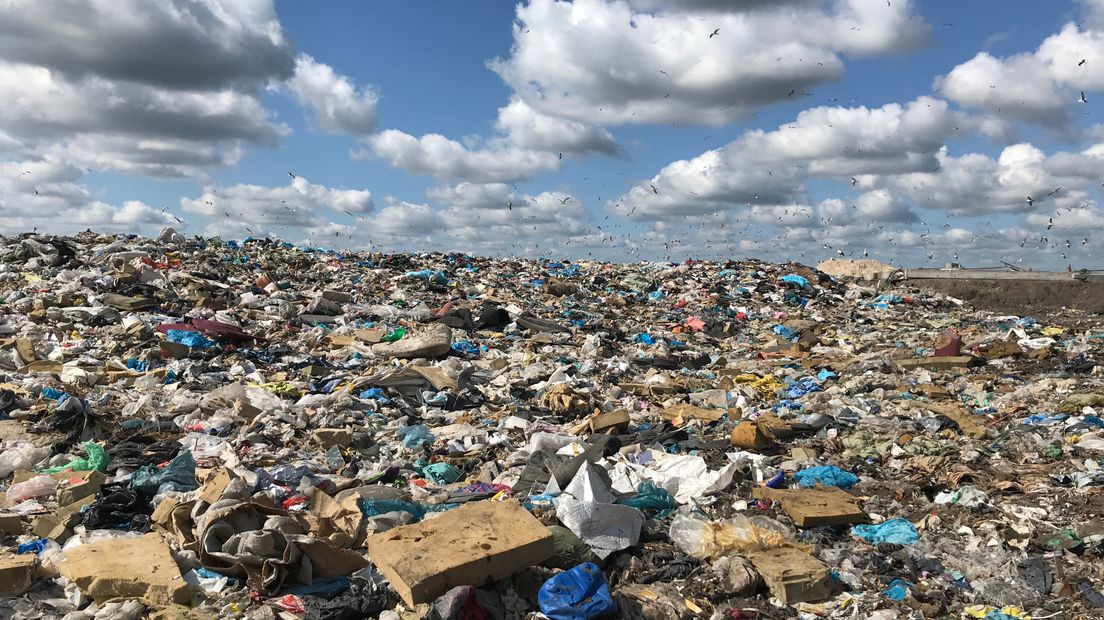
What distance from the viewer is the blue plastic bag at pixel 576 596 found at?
304cm

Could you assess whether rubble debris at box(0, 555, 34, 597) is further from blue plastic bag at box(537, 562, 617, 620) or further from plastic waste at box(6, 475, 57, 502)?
blue plastic bag at box(537, 562, 617, 620)

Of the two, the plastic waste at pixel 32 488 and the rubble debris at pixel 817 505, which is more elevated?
the plastic waste at pixel 32 488

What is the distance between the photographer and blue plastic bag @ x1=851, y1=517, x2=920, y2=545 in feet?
12.8

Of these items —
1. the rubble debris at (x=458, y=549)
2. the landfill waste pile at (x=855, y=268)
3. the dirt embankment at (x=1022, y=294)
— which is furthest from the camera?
the landfill waste pile at (x=855, y=268)

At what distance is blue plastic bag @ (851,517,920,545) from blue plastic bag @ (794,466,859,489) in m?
0.61

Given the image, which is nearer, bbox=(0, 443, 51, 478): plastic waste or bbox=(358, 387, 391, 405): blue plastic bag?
bbox=(0, 443, 51, 478): plastic waste

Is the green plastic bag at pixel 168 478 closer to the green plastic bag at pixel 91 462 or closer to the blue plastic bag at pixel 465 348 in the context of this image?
the green plastic bag at pixel 91 462

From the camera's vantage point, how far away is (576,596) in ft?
10.2

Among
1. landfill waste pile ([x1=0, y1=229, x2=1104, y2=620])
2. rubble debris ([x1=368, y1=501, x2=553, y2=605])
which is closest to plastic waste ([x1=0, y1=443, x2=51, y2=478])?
landfill waste pile ([x1=0, y1=229, x2=1104, y2=620])

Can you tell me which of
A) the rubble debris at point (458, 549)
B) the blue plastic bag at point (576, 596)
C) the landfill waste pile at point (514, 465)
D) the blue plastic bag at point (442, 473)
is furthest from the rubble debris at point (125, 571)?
the blue plastic bag at point (442, 473)

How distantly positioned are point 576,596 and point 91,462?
12.9 feet

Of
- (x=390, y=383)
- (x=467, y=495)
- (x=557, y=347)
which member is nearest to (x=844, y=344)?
(x=557, y=347)

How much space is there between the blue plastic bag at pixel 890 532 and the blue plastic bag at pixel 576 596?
1.78 m

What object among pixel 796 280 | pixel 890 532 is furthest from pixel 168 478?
pixel 796 280
